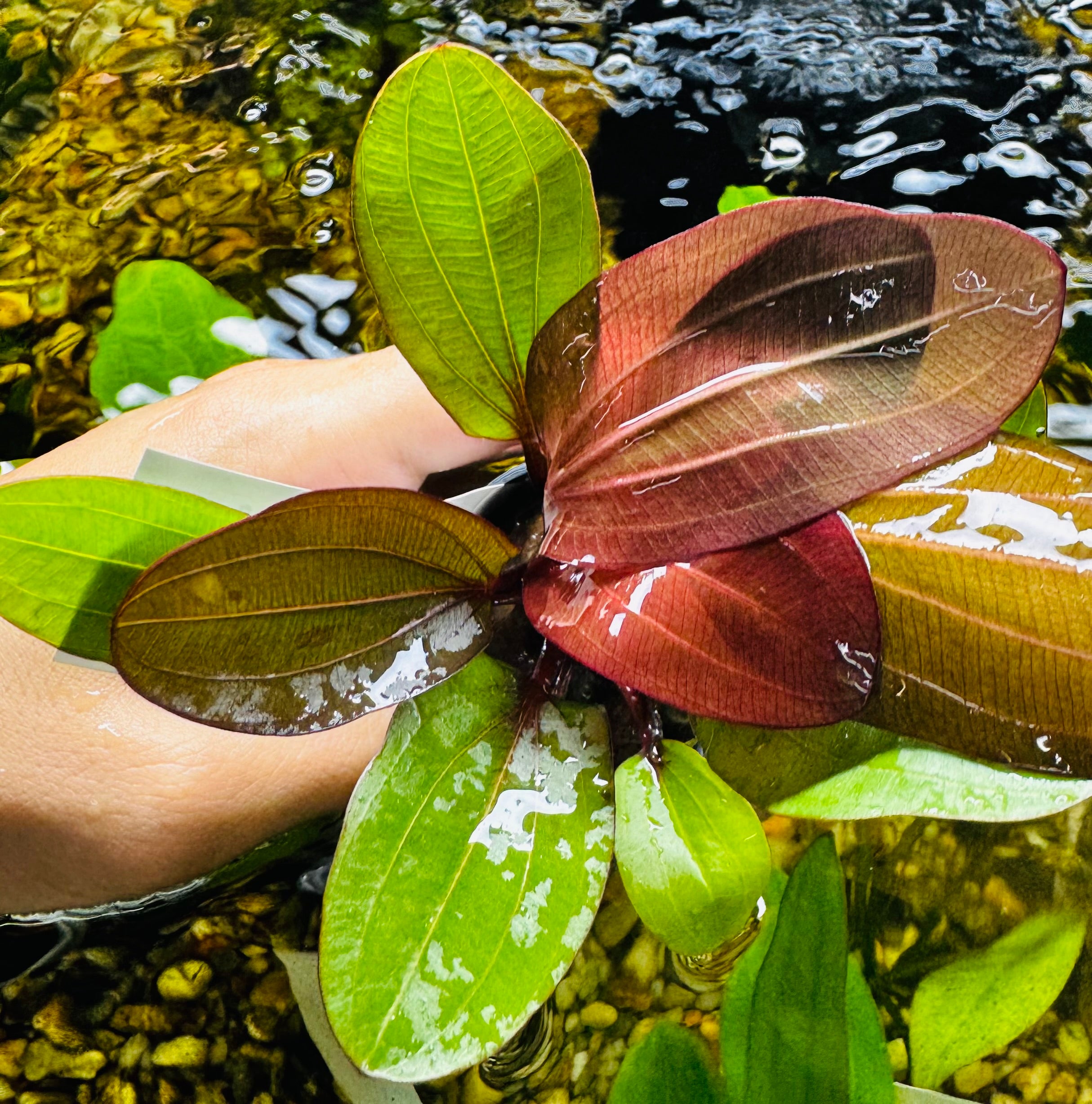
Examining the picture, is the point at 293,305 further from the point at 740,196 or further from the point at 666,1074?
the point at 666,1074

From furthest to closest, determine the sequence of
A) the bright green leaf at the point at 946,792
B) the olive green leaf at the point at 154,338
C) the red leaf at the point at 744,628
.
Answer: the olive green leaf at the point at 154,338 → the bright green leaf at the point at 946,792 → the red leaf at the point at 744,628

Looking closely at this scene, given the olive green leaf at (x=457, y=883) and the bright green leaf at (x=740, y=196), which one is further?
the bright green leaf at (x=740, y=196)

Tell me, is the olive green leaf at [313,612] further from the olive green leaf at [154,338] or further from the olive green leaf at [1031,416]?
the olive green leaf at [154,338]

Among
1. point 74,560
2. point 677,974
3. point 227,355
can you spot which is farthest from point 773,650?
point 227,355

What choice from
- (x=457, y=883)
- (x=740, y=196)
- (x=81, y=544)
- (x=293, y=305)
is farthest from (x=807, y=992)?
(x=293, y=305)

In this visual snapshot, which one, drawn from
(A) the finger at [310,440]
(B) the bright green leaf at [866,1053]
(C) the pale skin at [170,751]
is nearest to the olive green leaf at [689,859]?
(B) the bright green leaf at [866,1053]

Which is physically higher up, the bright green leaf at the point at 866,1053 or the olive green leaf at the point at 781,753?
the olive green leaf at the point at 781,753

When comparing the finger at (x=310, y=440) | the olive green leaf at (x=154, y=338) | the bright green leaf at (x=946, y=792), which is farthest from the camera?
the olive green leaf at (x=154, y=338)

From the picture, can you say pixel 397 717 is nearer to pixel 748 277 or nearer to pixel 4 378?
pixel 748 277
